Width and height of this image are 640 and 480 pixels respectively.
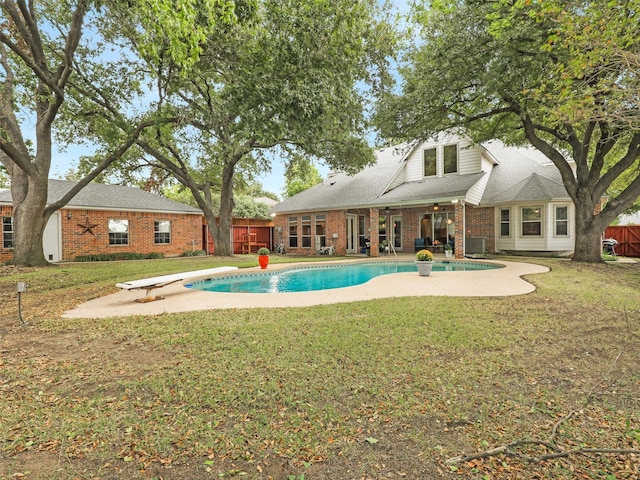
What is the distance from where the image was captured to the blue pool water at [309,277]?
9.14 metres

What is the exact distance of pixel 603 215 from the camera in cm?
1180

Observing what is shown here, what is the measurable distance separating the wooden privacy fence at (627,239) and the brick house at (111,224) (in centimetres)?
2426

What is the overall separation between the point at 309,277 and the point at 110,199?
1328 centimetres

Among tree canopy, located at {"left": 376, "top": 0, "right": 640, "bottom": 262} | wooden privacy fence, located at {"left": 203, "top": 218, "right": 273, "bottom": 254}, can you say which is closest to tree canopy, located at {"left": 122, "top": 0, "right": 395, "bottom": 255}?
tree canopy, located at {"left": 376, "top": 0, "right": 640, "bottom": 262}

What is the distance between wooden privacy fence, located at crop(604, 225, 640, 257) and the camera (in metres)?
16.8

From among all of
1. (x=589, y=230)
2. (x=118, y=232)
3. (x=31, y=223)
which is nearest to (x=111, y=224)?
(x=118, y=232)

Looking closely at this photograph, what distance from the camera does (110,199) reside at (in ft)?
57.2

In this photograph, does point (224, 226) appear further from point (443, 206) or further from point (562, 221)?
point (562, 221)

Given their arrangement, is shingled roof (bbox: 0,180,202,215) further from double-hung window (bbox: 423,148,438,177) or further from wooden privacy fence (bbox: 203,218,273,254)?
double-hung window (bbox: 423,148,438,177)

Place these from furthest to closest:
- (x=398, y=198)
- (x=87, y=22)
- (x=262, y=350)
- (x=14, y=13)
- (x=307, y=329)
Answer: (x=398, y=198)
(x=87, y=22)
(x=14, y=13)
(x=307, y=329)
(x=262, y=350)

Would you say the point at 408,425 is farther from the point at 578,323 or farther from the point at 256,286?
the point at 256,286

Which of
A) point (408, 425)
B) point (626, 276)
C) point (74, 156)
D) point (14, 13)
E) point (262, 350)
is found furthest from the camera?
point (74, 156)

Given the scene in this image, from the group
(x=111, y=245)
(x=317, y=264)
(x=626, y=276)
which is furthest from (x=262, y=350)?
(x=111, y=245)

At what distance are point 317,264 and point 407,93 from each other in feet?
24.8
